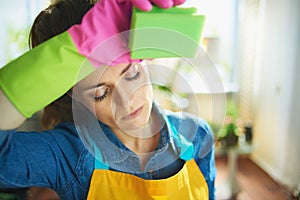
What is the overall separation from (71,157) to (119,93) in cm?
14

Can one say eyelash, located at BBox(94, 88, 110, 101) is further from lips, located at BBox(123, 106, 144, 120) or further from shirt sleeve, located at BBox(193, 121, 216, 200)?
shirt sleeve, located at BBox(193, 121, 216, 200)

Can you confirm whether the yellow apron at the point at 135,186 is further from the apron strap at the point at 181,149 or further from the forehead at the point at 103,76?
the forehead at the point at 103,76

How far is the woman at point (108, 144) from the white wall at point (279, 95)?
1.43m

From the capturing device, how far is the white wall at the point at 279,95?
200 cm

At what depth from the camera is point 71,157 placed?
59 centimetres

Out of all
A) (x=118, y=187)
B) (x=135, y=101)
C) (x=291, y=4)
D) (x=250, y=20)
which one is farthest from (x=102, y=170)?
(x=250, y=20)

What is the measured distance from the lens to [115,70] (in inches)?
20.0

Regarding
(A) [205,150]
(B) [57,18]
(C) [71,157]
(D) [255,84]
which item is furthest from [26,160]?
(D) [255,84]

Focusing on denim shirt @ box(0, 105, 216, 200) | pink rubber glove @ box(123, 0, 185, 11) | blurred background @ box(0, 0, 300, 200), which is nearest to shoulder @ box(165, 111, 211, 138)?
denim shirt @ box(0, 105, 216, 200)

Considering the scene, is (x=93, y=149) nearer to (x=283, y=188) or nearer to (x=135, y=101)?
(x=135, y=101)

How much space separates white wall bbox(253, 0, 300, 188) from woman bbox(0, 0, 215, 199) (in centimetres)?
143

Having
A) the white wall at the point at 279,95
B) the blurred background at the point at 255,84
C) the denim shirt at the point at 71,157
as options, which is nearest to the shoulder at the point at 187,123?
the denim shirt at the point at 71,157

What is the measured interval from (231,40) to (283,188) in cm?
90

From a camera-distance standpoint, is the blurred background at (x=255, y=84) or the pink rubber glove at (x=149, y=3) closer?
the pink rubber glove at (x=149, y=3)
